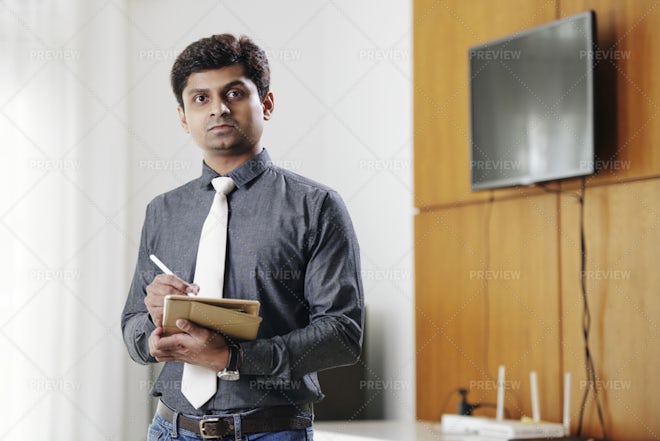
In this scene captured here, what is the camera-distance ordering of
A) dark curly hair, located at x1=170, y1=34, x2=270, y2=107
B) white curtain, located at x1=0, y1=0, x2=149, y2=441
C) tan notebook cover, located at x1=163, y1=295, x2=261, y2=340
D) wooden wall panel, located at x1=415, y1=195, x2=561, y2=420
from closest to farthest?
tan notebook cover, located at x1=163, y1=295, x2=261, y2=340, dark curly hair, located at x1=170, y1=34, x2=270, y2=107, wooden wall panel, located at x1=415, y1=195, x2=561, y2=420, white curtain, located at x1=0, y1=0, x2=149, y2=441

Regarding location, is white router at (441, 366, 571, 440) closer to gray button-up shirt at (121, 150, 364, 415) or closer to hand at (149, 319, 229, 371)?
gray button-up shirt at (121, 150, 364, 415)

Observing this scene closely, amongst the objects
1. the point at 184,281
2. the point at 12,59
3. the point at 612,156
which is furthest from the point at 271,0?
the point at 184,281

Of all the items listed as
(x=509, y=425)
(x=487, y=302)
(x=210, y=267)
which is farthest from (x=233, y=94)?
(x=487, y=302)

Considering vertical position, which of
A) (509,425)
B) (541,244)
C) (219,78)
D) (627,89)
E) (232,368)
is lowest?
(509,425)

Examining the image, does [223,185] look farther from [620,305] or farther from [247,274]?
[620,305]

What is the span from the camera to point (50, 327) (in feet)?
12.7

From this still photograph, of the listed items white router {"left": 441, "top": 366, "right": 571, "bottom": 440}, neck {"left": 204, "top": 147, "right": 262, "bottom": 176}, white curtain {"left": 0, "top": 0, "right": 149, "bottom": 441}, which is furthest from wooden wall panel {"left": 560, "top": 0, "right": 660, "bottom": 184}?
white curtain {"left": 0, "top": 0, "right": 149, "bottom": 441}

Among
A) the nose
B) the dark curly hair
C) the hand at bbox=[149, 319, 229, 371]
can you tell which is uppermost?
the dark curly hair

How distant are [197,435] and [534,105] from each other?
204 cm

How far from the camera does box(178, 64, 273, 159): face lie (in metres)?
1.81

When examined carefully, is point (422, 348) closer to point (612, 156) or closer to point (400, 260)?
point (400, 260)

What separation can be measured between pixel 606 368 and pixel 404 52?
1900mm

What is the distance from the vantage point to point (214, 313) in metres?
1.59

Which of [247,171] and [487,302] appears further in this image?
[487,302]
